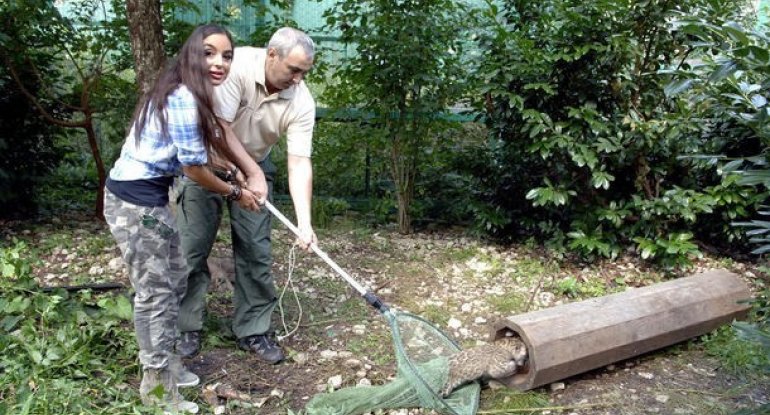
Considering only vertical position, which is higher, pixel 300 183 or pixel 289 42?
pixel 289 42

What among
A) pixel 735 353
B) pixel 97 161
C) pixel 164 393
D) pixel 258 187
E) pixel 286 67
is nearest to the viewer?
pixel 164 393

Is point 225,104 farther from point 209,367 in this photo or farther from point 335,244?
point 335,244

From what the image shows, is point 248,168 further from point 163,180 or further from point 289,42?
point 289,42

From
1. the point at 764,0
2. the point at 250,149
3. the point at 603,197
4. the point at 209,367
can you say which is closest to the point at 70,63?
the point at 250,149

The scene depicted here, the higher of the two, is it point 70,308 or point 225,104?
point 225,104

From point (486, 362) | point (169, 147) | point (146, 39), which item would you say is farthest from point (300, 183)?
point (146, 39)

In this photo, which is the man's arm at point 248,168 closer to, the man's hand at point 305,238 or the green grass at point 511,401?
the man's hand at point 305,238

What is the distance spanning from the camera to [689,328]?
361 cm

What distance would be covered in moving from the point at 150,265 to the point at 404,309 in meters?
1.90

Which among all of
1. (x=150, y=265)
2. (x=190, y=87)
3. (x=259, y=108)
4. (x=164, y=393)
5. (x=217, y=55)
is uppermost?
(x=217, y=55)

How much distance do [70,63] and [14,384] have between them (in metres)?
3.47

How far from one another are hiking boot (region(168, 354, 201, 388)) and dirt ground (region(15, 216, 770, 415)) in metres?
0.04

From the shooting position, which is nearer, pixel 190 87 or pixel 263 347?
pixel 190 87

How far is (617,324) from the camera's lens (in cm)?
334
